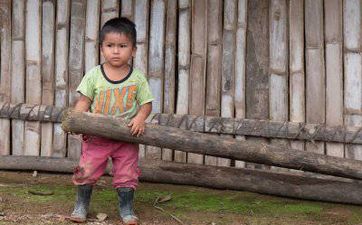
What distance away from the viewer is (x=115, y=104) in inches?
182

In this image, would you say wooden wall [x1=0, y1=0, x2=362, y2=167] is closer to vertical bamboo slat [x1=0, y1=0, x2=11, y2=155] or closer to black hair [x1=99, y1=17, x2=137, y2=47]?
vertical bamboo slat [x1=0, y1=0, x2=11, y2=155]

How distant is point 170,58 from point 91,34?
0.71 metres

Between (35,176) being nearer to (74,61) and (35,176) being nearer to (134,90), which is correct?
(74,61)

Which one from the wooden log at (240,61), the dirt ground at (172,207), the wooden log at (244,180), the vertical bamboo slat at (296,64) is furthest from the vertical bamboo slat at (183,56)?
the vertical bamboo slat at (296,64)

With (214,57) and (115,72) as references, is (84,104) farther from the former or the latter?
(214,57)

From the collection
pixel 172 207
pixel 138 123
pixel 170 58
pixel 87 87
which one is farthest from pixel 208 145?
pixel 170 58

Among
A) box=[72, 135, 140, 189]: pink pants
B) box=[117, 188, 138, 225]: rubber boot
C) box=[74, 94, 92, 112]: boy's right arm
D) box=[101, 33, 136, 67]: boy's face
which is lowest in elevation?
box=[117, 188, 138, 225]: rubber boot

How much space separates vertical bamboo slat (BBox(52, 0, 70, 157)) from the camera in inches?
235

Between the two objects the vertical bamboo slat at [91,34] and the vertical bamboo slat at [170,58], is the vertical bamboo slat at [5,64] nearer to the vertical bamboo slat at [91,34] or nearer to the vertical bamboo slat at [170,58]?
the vertical bamboo slat at [91,34]

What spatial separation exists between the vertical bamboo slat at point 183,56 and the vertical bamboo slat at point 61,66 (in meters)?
0.98

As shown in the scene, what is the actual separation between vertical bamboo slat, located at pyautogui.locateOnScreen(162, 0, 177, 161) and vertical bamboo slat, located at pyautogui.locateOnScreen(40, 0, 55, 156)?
1.00 meters

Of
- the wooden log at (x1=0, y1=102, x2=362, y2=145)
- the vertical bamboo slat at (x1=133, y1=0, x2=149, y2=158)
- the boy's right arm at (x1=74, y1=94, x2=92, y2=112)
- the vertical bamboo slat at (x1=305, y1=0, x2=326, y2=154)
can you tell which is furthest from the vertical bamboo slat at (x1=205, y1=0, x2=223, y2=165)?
the boy's right arm at (x1=74, y1=94, x2=92, y2=112)

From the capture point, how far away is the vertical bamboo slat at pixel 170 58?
5.79 m

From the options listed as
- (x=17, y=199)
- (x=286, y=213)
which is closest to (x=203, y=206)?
(x=286, y=213)
